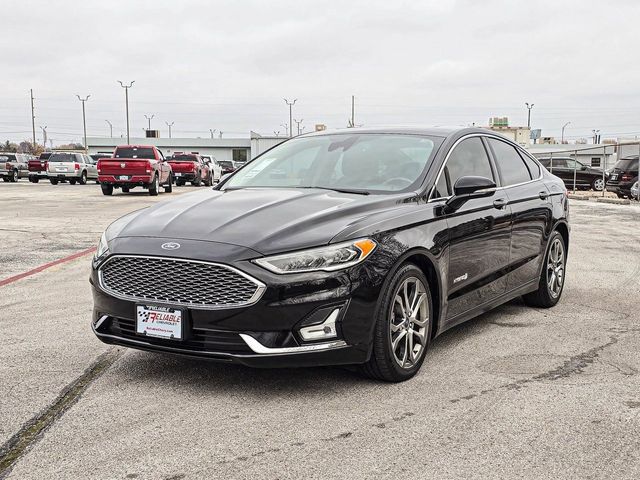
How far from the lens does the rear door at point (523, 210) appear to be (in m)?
6.06

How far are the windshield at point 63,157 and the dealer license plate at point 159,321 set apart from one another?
112ft

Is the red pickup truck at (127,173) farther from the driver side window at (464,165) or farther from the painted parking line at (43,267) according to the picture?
the driver side window at (464,165)

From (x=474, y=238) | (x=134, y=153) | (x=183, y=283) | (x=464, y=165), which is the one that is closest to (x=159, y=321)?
(x=183, y=283)

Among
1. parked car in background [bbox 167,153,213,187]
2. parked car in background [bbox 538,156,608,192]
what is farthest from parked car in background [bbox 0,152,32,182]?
parked car in background [bbox 538,156,608,192]

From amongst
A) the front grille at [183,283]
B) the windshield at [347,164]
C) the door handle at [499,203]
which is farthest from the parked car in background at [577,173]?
the front grille at [183,283]

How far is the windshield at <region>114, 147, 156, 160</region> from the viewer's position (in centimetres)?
2855

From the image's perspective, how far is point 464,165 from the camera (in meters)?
5.68

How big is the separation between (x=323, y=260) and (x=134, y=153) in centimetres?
2597

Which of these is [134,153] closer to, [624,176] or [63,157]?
[63,157]

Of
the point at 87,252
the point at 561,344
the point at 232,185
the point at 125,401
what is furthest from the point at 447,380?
the point at 87,252

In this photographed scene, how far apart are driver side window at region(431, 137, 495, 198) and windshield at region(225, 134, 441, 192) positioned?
0.16m

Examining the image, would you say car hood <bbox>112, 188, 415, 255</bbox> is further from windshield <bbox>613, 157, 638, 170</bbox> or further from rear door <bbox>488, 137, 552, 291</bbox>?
windshield <bbox>613, 157, 638, 170</bbox>

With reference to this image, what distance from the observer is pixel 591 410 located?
405 centimetres

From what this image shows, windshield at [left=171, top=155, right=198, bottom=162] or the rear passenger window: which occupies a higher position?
the rear passenger window
